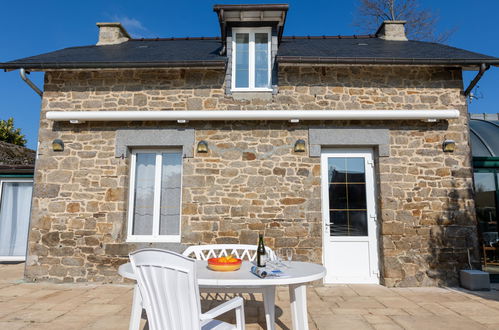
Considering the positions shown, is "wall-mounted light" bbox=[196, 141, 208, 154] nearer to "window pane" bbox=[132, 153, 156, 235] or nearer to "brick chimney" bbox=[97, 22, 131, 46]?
"window pane" bbox=[132, 153, 156, 235]

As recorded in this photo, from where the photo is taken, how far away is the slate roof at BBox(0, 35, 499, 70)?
5207mm

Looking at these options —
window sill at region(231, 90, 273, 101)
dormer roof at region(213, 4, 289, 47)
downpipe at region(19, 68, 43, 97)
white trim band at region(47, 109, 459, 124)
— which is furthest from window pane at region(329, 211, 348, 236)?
downpipe at region(19, 68, 43, 97)

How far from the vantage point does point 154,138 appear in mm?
5363

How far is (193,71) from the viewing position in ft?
18.1

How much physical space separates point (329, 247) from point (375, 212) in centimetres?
101

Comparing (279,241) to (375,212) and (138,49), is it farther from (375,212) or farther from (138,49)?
(138,49)

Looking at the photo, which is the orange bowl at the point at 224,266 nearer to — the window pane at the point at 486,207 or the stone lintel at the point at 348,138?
the stone lintel at the point at 348,138

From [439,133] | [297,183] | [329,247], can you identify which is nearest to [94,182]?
[297,183]

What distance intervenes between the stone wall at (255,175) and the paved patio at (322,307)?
458 millimetres

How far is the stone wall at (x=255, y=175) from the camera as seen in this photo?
16.6ft

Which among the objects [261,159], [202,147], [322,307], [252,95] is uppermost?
[252,95]

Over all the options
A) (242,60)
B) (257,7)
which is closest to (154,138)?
(242,60)

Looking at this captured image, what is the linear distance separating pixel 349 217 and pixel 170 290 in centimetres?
402

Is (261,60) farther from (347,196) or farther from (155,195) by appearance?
(155,195)
